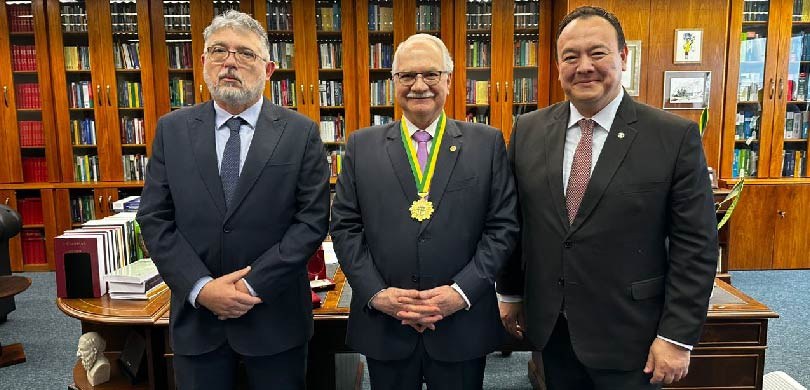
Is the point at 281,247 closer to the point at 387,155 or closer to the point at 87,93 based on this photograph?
the point at 387,155

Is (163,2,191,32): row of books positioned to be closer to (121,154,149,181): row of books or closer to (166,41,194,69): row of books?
(166,41,194,69): row of books

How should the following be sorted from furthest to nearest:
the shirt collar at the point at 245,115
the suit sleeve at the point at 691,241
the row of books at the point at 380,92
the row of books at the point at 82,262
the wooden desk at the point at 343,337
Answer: the row of books at the point at 380,92 < the row of books at the point at 82,262 < the wooden desk at the point at 343,337 < the shirt collar at the point at 245,115 < the suit sleeve at the point at 691,241

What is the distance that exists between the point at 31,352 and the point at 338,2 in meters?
3.68

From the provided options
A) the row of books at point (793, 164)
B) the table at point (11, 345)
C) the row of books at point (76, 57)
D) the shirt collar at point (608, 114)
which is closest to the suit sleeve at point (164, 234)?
the shirt collar at point (608, 114)

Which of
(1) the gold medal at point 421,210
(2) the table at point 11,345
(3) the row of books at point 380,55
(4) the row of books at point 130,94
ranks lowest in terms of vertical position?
(2) the table at point 11,345

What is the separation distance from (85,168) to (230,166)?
443cm

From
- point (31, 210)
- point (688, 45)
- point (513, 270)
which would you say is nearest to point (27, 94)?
point (31, 210)

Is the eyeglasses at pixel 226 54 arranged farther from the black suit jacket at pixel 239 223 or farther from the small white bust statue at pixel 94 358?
the small white bust statue at pixel 94 358

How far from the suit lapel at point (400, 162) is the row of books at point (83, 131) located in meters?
4.62

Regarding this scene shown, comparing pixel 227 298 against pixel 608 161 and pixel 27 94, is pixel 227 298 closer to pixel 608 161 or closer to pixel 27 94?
pixel 608 161

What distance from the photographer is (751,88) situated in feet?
16.8

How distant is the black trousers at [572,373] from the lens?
1552 millimetres

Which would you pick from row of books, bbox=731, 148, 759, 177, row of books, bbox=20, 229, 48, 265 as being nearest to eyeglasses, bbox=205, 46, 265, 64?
row of books, bbox=20, 229, 48, 265

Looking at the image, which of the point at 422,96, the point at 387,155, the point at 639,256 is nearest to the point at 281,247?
the point at 387,155
